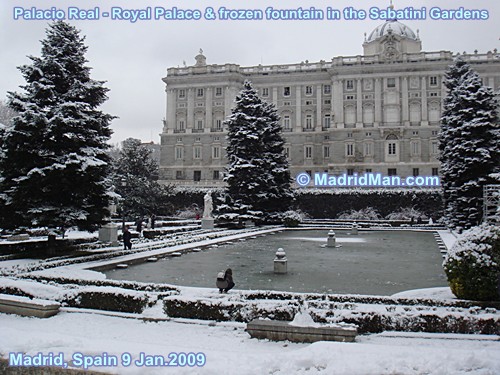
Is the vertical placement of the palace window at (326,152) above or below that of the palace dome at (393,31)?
below

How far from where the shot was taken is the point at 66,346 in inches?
282

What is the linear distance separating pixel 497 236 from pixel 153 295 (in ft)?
23.2

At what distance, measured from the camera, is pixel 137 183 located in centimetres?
4291

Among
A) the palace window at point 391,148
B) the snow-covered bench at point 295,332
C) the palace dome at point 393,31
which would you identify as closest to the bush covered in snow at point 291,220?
the snow-covered bench at point 295,332

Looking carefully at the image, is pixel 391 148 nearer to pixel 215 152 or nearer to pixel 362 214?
pixel 362 214

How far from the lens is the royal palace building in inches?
2501

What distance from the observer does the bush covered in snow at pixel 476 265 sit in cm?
887

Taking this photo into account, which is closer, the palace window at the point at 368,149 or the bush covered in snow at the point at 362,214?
the bush covered in snow at the point at 362,214

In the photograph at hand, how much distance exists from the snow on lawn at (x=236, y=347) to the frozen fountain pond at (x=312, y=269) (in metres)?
3.31

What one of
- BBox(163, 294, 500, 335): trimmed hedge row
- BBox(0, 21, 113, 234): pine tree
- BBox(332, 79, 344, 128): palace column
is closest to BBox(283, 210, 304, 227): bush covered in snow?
BBox(0, 21, 113, 234): pine tree

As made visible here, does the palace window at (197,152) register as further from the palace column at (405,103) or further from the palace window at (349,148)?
the palace column at (405,103)

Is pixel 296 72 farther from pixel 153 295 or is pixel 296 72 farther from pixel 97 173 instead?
pixel 153 295

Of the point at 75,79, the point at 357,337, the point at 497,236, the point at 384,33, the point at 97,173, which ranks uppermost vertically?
the point at 384,33

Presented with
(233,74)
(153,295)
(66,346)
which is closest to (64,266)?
(153,295)
